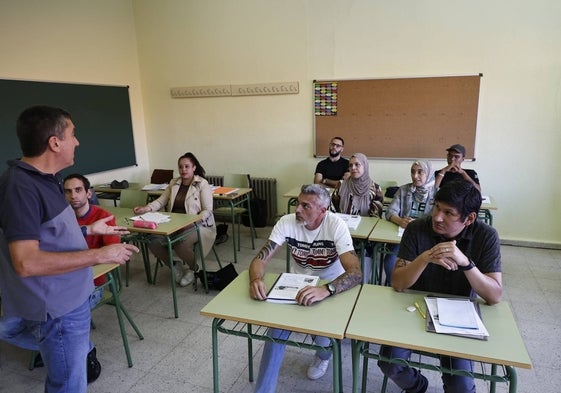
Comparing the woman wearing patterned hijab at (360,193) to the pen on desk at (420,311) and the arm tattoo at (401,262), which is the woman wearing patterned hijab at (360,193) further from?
the pen on desk at (420,311)

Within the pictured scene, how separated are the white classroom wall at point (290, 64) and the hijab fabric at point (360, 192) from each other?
5.36 feet

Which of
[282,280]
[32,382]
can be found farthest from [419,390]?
[32,382]

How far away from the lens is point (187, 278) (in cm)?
378

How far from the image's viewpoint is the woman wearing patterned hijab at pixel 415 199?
10.6 feet

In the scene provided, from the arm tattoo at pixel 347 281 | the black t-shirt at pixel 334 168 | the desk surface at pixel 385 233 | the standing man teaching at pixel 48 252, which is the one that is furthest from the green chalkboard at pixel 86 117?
the arm tattoo at pixel 347 281

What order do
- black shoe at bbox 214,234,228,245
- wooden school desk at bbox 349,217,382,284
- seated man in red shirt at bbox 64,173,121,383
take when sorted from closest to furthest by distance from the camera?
seated man in red shirt at bbox 64,173,121,383
wooden school desk at bbox 349,217,382,284
black shoe at bbox 214,234,228,245

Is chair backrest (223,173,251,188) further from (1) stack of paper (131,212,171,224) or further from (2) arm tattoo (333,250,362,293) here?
(2) arm tattoo (333,250,362,293)

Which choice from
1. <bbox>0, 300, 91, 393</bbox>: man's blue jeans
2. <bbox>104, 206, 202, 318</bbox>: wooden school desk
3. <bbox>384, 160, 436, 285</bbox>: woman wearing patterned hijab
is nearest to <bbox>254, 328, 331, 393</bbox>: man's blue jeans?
<bbox>0, 300, 91, 393</bbox>: man's blue jeans

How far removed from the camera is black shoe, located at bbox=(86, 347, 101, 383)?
7.79 feet

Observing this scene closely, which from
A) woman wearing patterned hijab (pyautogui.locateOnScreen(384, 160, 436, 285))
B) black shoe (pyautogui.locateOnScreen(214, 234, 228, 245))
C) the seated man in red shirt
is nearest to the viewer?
the seated man in red shirt

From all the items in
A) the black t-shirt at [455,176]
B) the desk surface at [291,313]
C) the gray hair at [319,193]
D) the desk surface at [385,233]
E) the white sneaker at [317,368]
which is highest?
the gray hair at [319,193]

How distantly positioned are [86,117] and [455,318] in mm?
5211

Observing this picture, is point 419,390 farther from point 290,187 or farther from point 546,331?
point 290,187

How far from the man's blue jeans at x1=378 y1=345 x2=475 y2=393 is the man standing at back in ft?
10.1
